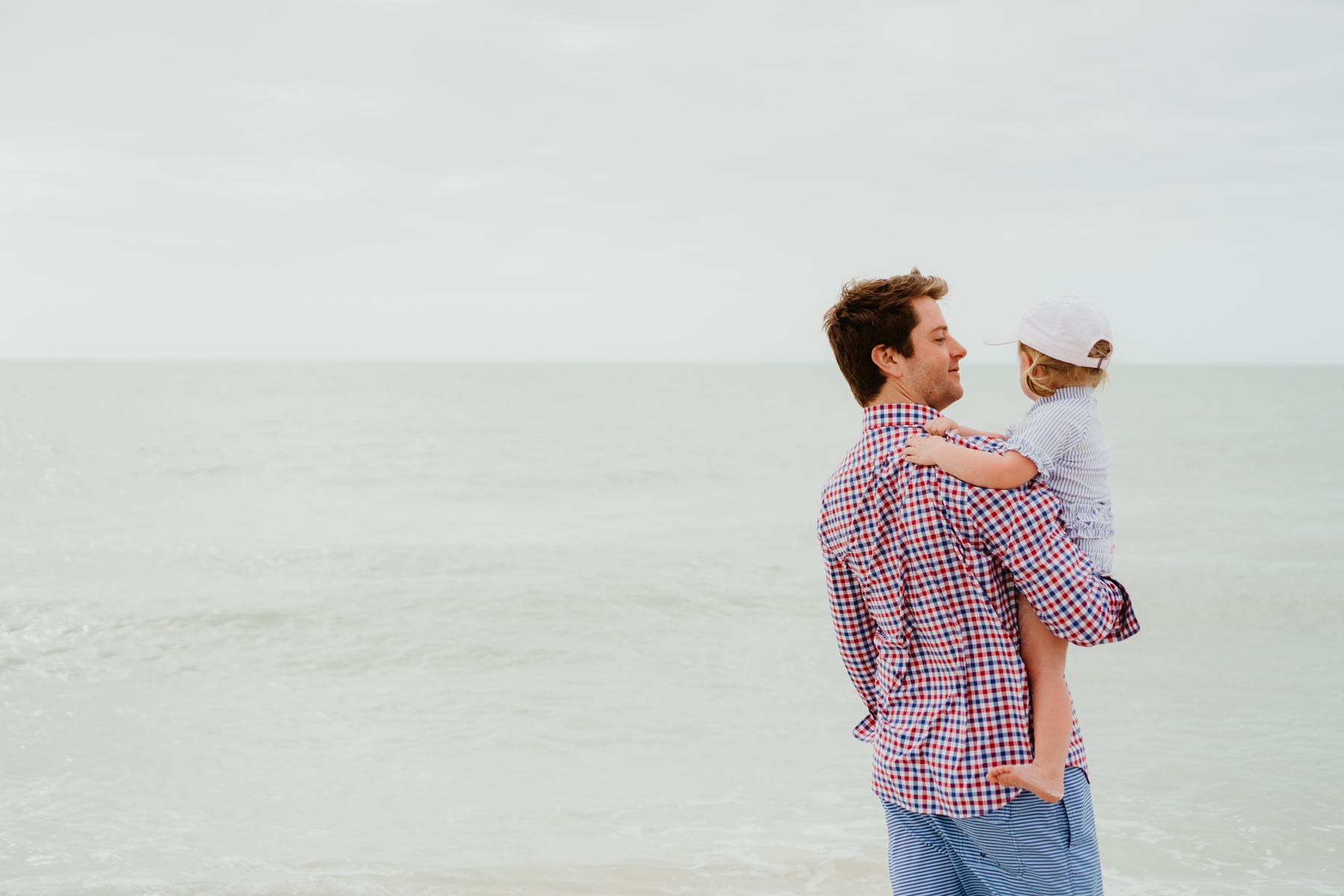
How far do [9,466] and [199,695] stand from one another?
74.2 ft

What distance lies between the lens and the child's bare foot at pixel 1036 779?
1.82 meters

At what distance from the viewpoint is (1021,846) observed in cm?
189

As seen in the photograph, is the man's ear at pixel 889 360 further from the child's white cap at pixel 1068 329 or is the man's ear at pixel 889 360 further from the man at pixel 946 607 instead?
the child's white cap at pixel 1068 329

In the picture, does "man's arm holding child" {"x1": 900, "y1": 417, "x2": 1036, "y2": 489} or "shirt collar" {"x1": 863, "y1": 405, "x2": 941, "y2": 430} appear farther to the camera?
"shirt collar" {"x1": 863, "y1": 405, "x2": 941, "y2": 430}

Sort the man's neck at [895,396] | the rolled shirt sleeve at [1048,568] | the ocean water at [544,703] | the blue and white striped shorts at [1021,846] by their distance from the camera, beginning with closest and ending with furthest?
the rolled shirt sleeve at [1048,568] < the blue and white striped shorts at [1021,846] < the man's neck at [895,396] < the ocean water at [544,703]

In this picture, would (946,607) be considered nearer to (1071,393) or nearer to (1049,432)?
(1049,432)

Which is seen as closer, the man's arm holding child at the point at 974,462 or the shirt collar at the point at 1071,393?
the man's arm holding child at the point at 974,462

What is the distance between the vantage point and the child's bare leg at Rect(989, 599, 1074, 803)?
182 centimetres

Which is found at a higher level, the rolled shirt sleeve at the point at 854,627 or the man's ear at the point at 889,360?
the man's ear at the point at 889,360

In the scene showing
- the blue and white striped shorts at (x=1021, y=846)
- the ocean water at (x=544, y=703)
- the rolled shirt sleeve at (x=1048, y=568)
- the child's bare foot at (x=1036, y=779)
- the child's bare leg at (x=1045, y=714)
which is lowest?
the ocean water at (x=544, y=703)

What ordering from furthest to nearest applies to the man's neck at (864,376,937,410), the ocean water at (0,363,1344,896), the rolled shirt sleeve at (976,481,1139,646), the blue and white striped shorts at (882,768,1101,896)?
the ocean water at (0,363,1344,896) < the man's neck at (864,376,937,410) < the blue and white striped shorts at (882,768,1101,896) < the rolled shirt sleeve at (976,481,1139,646)

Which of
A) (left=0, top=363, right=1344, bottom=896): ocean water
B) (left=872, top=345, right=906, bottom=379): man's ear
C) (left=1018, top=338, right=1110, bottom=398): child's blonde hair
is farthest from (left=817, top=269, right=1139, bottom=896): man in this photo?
(left=0, top=363, right=1344, bottom=896): ocean water

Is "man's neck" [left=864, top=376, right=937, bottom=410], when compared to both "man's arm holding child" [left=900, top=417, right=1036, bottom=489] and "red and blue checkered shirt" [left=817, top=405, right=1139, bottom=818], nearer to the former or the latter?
"red and blue checkered shirt" [left=817, top=405, right=1139, bottom=818]

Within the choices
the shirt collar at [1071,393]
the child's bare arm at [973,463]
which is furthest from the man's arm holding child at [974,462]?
the shirt collar at [1071,393]
